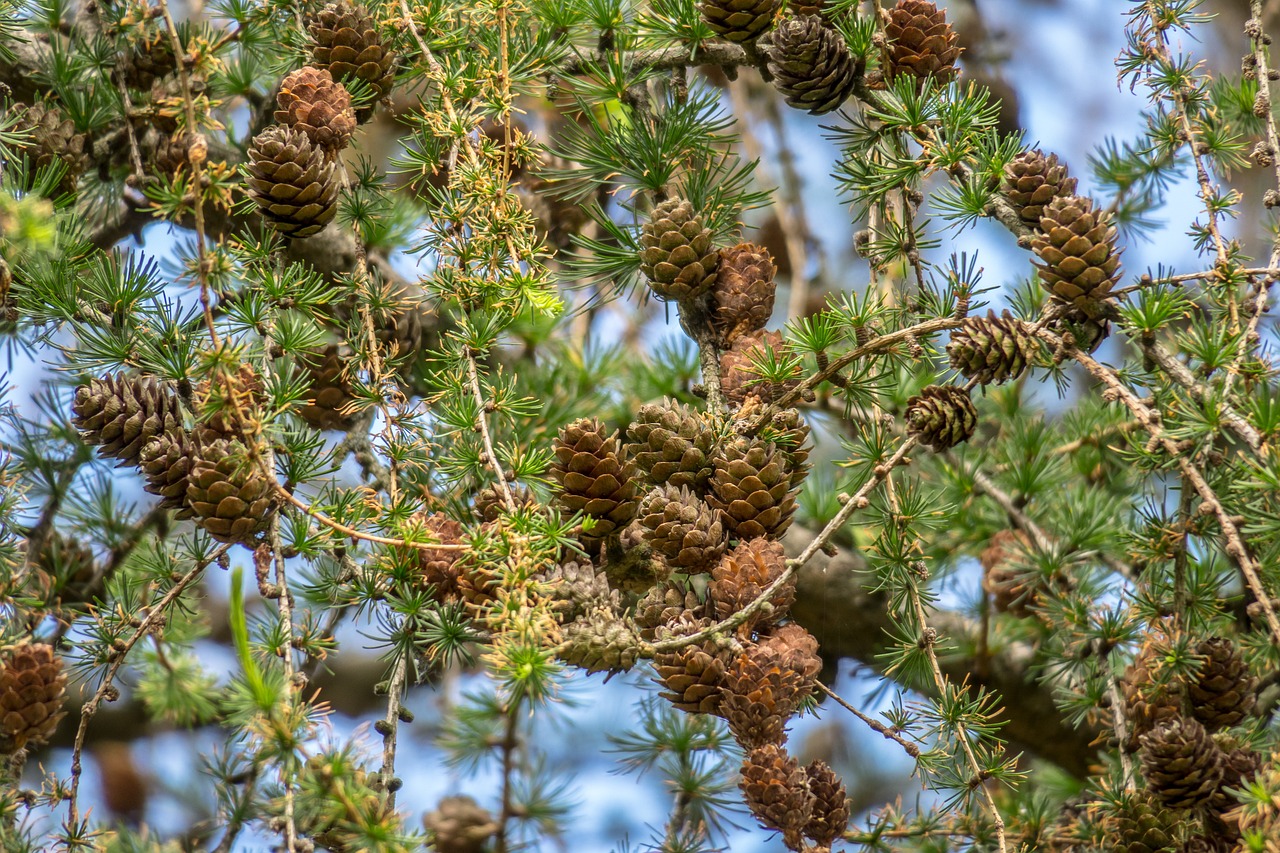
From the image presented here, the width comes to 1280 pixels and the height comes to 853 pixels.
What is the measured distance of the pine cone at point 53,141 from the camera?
38.1 inches

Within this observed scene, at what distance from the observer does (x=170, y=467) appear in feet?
2.66

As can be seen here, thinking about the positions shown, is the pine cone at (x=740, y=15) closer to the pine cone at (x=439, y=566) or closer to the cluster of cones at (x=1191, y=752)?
the pine cone at (x=439, y=566)

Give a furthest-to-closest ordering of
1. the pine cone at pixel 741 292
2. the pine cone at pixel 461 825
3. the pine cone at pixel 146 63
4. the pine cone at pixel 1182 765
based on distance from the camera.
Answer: the pine cone at pixel 461 825
the pine cone at pixel 146 63
the pine cone at pixel 741 292
the pine cone at pixel 1182 765

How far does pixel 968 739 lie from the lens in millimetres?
829

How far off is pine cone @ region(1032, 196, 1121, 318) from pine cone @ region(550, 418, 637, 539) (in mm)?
345

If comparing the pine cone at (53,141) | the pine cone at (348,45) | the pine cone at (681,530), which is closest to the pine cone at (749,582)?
the pine cone at (681,530)

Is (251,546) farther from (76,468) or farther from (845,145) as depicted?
(845,145)

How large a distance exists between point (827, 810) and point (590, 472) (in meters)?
0.29

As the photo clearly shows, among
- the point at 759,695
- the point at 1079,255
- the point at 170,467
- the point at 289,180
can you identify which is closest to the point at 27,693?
the point at 170,467

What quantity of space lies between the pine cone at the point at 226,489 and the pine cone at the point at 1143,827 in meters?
0.68

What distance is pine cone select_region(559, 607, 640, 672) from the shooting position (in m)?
0.71

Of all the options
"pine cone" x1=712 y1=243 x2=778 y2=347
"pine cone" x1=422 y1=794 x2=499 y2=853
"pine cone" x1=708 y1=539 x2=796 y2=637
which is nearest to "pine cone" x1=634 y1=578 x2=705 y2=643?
"pine cone" x1=708 y1=539 x2=796 y2=637

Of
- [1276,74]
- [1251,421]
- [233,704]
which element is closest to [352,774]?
[233,704]

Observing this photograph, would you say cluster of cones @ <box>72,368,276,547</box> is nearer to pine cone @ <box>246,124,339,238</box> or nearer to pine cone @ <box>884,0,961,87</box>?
pine cone @ <box>246,124,339,238</box>
